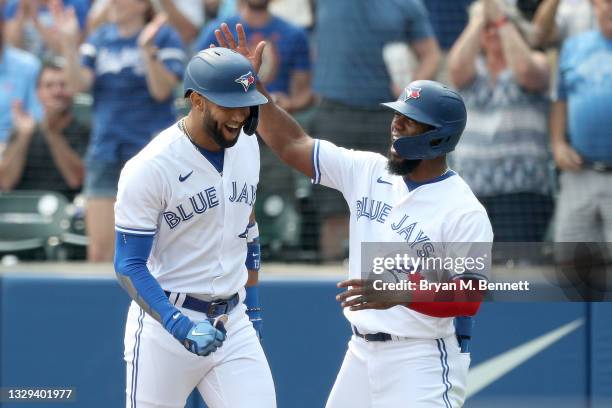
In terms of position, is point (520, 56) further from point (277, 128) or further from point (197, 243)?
point (197, 243)

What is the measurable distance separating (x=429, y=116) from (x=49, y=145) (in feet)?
12.4

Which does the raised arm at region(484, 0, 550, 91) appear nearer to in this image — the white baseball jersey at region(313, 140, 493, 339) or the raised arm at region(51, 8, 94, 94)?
the white baseball jersey at region(313, 140, 493, 339)

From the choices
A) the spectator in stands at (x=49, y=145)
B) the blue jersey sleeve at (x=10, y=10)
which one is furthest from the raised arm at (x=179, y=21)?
the blue jersey sleeve at (x=10, y=10)

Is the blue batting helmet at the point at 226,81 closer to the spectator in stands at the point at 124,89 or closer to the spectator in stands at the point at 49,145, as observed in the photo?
the spectator in stands at the point at 124,89

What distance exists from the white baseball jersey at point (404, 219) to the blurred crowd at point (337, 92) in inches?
87.5

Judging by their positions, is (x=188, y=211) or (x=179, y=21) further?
(x=179, y=21)

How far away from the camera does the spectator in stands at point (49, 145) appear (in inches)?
287

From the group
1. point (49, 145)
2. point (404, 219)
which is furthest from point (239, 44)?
point (49, 145)

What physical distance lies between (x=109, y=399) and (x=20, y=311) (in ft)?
2.32

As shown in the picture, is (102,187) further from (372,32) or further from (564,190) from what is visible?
(564,190)

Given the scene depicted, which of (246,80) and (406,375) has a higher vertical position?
(246,80)

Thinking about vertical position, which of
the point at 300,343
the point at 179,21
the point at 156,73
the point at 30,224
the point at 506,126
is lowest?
the point at 300,343

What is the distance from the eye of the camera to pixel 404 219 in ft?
14.0

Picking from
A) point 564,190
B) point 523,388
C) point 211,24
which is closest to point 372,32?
point 211,24
